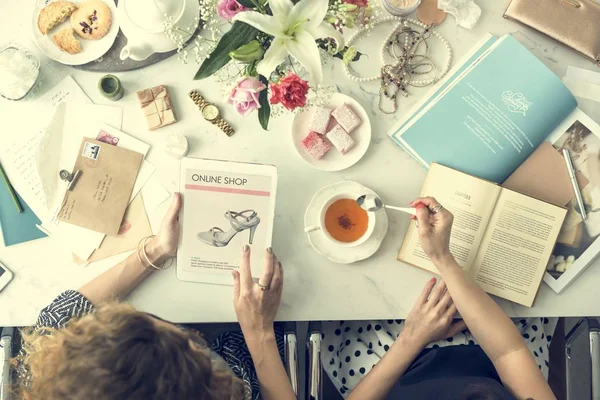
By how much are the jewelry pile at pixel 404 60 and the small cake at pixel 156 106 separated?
Result: 369 millimetres

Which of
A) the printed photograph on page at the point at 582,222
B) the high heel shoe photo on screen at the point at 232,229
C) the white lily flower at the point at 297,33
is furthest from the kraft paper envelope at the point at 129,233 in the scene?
the printed photograph on page at the point at 582,222

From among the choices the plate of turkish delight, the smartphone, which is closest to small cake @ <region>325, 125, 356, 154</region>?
the plate of turkish delight

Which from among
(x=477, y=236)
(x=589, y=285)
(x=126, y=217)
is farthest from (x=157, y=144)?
(x=589, y=285)

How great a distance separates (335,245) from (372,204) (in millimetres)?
108

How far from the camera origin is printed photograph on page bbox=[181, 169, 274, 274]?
3.36ft

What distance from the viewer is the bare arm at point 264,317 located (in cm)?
100

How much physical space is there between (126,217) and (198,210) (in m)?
0.15

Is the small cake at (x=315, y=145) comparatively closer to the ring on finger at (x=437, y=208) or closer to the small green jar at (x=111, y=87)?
the ring on finger at (x=437, y=208)

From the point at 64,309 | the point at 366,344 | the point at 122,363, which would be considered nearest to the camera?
the point at 122,363

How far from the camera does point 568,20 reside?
1062 mm

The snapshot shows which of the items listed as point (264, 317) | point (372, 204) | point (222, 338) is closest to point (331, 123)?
point (372, 204)

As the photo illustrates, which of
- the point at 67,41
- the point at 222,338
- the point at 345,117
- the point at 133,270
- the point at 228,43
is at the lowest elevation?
the point at 222,338

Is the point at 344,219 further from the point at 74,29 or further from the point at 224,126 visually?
the point at 74,29

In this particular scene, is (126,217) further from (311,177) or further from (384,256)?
(384,256)
